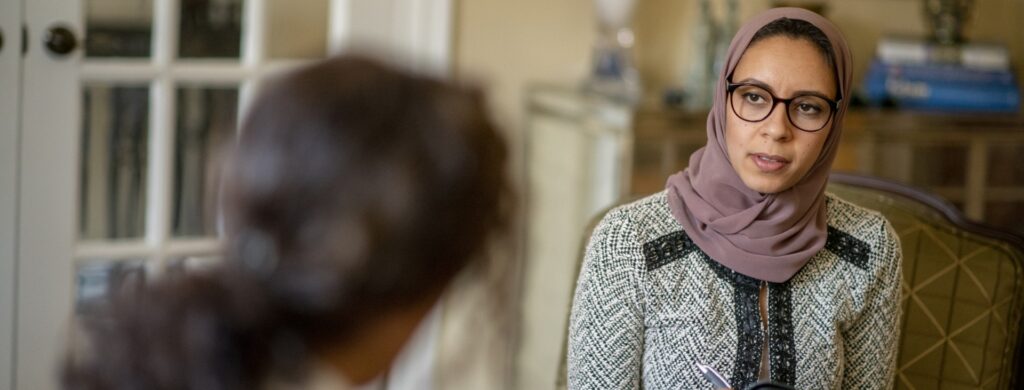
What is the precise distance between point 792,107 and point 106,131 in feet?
5.68

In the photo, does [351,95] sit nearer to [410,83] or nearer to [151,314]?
[410,83]

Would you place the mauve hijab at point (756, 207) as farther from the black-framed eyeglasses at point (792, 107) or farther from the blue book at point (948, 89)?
the blue book at point (948, 89)

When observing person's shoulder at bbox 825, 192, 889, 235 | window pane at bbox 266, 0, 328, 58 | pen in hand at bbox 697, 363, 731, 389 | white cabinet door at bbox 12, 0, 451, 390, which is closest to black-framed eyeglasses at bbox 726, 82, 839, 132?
person's shoulder at bbox 825, 192, 889, 235

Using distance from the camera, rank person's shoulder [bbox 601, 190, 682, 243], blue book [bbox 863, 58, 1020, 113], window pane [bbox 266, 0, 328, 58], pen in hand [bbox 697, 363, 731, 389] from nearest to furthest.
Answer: pen in hand [bbox 697, 363, 731, 389] < person's shoulder [bbox 601, 190, 682, 243] < window pane [bbox 266, 0, 328, 58] < blue book [bbox 863, 58, 1020, 113]

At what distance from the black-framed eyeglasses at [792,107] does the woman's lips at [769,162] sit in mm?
47

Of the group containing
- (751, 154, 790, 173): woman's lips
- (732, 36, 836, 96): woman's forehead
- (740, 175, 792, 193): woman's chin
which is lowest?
(740, 175, 792, 193): woman's chin

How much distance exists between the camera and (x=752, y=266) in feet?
5.30

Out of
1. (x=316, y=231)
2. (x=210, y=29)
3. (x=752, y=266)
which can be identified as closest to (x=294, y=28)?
(x=210, y=29)

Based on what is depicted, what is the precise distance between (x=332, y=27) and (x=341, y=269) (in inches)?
92.1

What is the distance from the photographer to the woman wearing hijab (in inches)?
63.3

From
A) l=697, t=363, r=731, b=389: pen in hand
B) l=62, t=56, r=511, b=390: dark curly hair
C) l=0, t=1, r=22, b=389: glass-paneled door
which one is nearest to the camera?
l=62, t=56, r=511, b=390: dark curly hair

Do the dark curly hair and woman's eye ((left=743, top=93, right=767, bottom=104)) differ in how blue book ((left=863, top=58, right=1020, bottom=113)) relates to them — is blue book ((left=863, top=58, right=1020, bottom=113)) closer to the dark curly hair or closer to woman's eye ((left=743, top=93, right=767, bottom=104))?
woman's eye ((left=743, top=93, right=767, bottom=104))

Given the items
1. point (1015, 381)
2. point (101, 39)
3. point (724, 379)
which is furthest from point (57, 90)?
point (1015, 381)

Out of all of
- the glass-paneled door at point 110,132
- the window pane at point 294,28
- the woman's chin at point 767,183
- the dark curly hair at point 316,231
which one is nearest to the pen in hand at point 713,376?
the woman's chin at point 767,183
